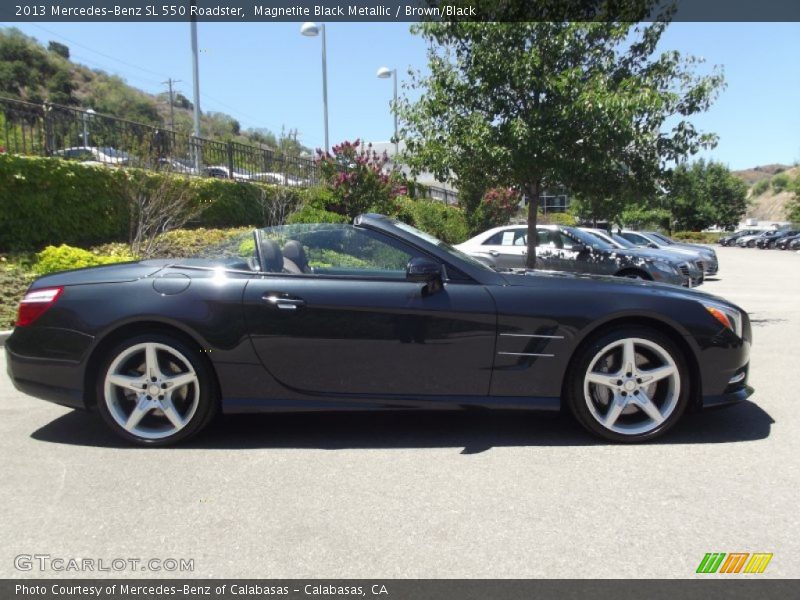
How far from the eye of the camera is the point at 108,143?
1205cm

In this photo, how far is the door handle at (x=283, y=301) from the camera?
3.91 meters

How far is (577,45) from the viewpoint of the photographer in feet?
28.7

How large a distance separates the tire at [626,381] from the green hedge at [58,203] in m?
8.86

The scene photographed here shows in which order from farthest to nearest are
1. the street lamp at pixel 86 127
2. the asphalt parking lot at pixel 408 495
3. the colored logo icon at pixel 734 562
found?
the street lamp at pixel 86 127 < the asphalt parking lot at pixel 408 495 < the colored logo icon at pixel 734 562

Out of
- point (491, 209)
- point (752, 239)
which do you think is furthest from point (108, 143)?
point (752, 239)

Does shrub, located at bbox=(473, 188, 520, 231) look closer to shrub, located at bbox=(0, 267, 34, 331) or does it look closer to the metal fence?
the metal fence

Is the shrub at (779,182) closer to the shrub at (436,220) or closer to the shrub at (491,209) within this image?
the shrub at (491,209)

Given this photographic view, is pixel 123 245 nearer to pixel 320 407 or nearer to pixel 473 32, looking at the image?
pixel 473 32

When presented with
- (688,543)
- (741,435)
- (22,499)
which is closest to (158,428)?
(22,499)

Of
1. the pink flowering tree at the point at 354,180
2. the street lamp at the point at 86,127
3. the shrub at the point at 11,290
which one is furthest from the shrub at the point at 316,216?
the shrub at the point at 11,290

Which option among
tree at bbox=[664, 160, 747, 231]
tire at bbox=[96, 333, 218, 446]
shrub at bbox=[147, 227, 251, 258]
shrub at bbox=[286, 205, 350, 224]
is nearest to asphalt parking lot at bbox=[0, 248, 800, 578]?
tire at bbox=[96, 333, 218, 446]

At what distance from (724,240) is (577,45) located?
196 feet

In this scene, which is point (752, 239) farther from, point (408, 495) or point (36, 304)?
point (36, 304)
